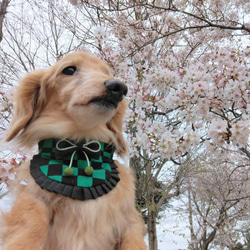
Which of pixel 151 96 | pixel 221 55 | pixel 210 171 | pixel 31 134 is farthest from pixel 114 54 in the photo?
pixel 210 171

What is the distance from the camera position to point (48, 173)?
1.17 meters

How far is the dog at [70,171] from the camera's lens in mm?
1125

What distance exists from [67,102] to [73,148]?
309 millimetres

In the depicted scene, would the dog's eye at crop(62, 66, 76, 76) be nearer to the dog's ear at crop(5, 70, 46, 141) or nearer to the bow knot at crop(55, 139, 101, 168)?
the dog's ear at crop(5, 70, 46, 141)

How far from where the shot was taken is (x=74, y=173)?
3.94ft

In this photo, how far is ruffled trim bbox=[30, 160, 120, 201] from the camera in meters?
1.13

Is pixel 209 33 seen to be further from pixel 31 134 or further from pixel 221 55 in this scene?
pixel 31 134

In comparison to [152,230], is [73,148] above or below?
below

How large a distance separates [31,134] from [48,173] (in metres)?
0.37

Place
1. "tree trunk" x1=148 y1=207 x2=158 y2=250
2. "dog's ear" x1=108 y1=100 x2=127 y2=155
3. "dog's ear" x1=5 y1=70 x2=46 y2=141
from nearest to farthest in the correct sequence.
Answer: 1. "dog's ear" x1=5 y1=70 x2=46 y2=141
2. "dog's ear" x1=108 y1=100 x2=127 y2=155
3. "tree trunk" x1=148 y1=207 x2=158 y2=250

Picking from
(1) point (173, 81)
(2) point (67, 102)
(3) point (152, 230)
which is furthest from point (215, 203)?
(2) point (67, 102)

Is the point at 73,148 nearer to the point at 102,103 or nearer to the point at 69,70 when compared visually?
the point at 102,103

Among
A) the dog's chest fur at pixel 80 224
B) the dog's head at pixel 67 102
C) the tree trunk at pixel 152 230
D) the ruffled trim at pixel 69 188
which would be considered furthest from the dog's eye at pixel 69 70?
the tree trunk at pixel 152 230

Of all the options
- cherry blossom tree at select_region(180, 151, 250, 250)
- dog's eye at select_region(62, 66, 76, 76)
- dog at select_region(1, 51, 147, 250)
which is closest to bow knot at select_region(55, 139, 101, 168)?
dog at select_region(1, 51, 147, 250)
